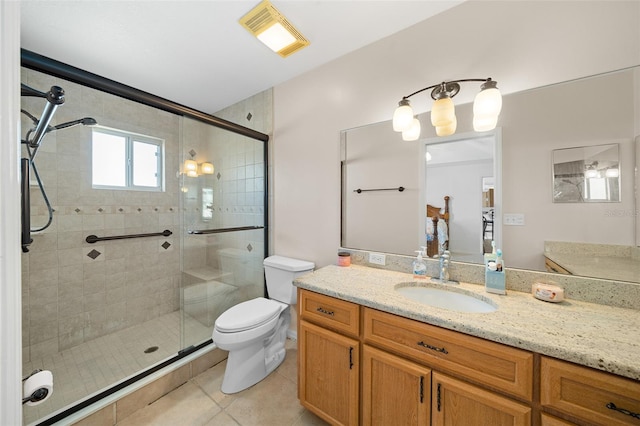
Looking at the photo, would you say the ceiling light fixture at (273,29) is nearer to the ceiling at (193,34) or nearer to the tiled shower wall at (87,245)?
the ceiling at (193,34)

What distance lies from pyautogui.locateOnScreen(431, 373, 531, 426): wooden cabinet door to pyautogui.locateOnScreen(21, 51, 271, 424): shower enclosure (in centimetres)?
174

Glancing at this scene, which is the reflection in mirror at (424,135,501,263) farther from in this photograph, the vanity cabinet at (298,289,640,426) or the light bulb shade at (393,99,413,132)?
the vanity cabinet at (298,289,640,426)

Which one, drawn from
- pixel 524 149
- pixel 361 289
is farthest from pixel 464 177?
pixel 361 289

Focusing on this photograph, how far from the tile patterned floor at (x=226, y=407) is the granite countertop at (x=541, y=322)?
33.3 inches

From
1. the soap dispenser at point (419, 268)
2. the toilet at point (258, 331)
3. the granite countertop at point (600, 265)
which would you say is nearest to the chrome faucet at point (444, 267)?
the soap dispenser at point (419, 268)

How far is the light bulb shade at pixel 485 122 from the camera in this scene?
1182 millimetres

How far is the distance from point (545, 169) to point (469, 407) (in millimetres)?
1141

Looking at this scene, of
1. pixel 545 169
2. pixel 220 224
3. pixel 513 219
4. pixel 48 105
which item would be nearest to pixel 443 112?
pixel 545 169

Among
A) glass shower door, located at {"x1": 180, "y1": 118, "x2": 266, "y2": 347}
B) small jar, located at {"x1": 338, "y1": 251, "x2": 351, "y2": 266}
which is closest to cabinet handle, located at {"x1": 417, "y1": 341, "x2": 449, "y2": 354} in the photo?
small jar, located at {"x1": 338, "y1": 251, "x2": 351, "y2": 266}

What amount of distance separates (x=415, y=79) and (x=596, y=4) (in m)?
0.80

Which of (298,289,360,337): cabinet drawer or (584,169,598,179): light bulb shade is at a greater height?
(584,169,598,179): light bulb shade

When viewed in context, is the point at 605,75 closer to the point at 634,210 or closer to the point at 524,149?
the point at 524,149

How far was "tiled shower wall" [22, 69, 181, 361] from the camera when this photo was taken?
1813mm

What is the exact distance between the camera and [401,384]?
1005mm
